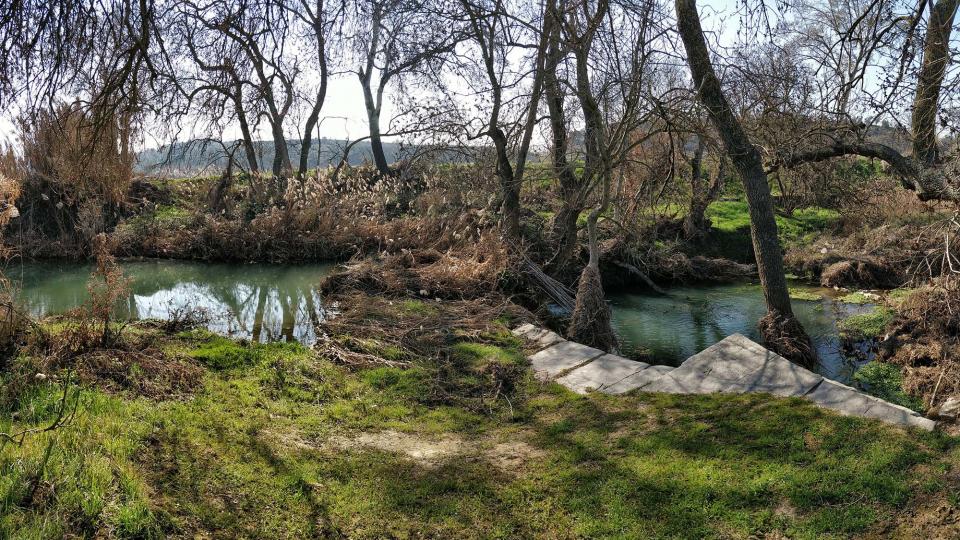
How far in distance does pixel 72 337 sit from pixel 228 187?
12.8 meters

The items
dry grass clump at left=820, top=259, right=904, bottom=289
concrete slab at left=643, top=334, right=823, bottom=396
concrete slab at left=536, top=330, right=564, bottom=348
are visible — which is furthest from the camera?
dry grass clump at left=820, top=259, right=904, bottom=289

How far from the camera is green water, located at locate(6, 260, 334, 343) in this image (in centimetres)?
1055

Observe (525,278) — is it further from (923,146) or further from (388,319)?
(923,146)

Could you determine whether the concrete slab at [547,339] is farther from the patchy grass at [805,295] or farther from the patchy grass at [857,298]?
the patchy grass at [857,298]

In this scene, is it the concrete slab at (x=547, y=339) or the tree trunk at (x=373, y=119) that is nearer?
the concrete slab at (x=547, y=339)

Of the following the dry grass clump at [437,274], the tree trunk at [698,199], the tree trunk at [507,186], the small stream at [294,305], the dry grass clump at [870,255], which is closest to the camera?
the small stream at [294,305]

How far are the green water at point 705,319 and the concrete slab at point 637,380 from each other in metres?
2.40

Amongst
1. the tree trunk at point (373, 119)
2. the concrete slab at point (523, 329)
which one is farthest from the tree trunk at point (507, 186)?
the tree trunk at point (373, 119)

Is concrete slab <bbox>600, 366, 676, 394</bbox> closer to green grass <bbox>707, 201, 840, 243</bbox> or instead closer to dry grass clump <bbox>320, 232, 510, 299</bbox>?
dry grass clump <bbox>320, 232, 510, 299</bbox>

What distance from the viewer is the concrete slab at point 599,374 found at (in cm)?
673

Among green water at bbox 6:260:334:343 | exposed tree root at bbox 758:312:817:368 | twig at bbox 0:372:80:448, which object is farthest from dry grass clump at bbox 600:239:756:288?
twig at bbox 0:372:80:448

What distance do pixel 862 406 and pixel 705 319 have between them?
6187mm

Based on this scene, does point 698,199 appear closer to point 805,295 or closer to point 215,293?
point 805,295

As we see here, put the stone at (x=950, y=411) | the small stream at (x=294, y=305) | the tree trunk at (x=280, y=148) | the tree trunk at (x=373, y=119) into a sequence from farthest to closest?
the tree trunk at (x=373, y=119) < the tree trunk at (x=280, y=148) < the small stream at (x=294, y=305) < the stone at (x=950, y=411)
